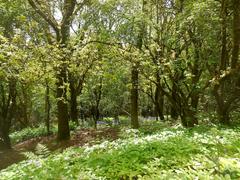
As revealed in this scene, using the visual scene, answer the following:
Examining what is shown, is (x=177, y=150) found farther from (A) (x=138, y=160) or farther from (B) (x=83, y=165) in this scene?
(B) (x=83, y=165)

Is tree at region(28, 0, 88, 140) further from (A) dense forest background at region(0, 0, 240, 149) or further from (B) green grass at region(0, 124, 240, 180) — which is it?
(B) green grass at region(0, 124, 240, 180)

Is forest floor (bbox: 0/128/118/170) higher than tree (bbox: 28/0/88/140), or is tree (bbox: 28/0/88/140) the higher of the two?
tree (bbox: 28/0/88/140)

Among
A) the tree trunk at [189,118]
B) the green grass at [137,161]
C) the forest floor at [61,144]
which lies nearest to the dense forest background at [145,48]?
the tree trunk at [189,118]

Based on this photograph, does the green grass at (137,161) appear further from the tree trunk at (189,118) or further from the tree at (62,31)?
the tree at (62,31)

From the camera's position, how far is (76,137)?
1667cm

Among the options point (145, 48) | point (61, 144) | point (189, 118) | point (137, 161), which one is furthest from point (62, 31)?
point (137, 161)

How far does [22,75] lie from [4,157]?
7959 mm

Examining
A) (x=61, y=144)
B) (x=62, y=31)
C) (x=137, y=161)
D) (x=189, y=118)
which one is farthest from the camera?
(x=61, y=144)

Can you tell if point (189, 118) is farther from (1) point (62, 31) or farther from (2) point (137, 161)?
(1) point (62, 31)

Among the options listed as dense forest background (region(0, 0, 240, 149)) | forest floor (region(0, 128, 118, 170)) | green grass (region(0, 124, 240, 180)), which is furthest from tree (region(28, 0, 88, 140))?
green grass (region(0, 124, 240, 180))

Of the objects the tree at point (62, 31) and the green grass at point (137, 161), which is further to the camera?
the tree at point (62, 31)

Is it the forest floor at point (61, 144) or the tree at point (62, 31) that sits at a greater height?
the tree at point (62, 31)

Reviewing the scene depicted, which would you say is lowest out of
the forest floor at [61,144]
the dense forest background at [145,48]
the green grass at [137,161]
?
the forest floor at [61,144]

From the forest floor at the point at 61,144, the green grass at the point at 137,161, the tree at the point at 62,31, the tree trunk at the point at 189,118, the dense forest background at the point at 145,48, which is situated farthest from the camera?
the forest floor at the point at 61,144
